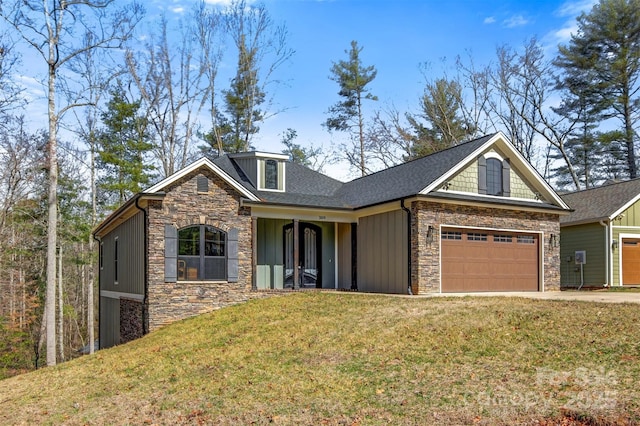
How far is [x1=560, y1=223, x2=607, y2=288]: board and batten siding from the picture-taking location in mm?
20000

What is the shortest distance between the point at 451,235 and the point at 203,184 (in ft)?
23.7

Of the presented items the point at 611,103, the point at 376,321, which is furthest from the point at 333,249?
the point at 611,103

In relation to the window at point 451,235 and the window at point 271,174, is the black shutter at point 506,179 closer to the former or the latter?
the window at point 451,235

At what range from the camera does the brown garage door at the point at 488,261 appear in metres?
15.9

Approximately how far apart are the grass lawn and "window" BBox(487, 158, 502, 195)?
18.9 feet

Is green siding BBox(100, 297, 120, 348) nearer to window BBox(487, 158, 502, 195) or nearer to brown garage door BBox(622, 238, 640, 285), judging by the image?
window BBox(487, 158, 502, 195)

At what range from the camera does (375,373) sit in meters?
7.79

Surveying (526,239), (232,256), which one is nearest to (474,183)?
(526,239)

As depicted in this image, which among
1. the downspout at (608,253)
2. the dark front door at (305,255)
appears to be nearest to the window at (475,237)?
the dark front door at (305,255)

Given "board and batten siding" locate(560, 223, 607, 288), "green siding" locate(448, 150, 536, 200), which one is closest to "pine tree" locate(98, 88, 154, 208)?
"green siding" locate(448, 150, 536, 200)

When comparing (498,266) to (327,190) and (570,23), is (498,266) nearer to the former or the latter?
(327,190)

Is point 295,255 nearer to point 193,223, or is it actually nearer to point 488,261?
point 193,223

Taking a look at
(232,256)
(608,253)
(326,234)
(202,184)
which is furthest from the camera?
(608,253)

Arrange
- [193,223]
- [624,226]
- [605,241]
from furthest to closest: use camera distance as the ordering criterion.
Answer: [624,226], [605,241], [193,223]
